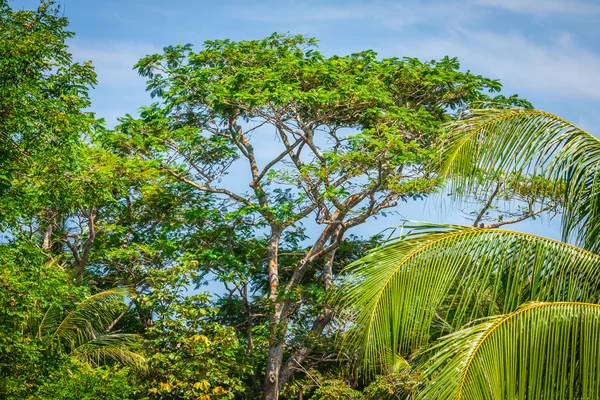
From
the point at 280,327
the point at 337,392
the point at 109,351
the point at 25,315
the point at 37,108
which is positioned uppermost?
the point at 37,108

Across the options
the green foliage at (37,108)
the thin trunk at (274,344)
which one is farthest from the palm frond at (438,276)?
the thin trunk at (274,344)

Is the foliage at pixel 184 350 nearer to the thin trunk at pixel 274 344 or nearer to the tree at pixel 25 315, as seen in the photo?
the thin trunk at pixel 274 344

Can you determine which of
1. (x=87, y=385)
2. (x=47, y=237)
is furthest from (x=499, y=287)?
(x=47, y=237)

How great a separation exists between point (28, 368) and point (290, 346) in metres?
7.65

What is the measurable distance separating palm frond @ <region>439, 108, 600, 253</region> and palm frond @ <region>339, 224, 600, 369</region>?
1.81 ft

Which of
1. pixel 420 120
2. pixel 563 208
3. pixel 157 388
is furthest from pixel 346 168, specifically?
pixel 563 208

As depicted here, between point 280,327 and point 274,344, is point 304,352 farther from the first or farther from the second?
point 280,327

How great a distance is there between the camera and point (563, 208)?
241 inches

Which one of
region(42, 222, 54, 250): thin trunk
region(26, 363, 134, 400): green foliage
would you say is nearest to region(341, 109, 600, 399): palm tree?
region(26, 363, 134, 400): green foliage

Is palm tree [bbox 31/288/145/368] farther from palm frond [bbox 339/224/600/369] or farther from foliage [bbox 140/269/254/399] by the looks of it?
palm frond [bbox 339/224/600/369]

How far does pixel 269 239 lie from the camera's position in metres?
15.4

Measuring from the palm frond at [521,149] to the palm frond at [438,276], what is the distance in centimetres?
55

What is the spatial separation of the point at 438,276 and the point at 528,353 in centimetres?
75

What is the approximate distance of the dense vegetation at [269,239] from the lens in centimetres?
527
